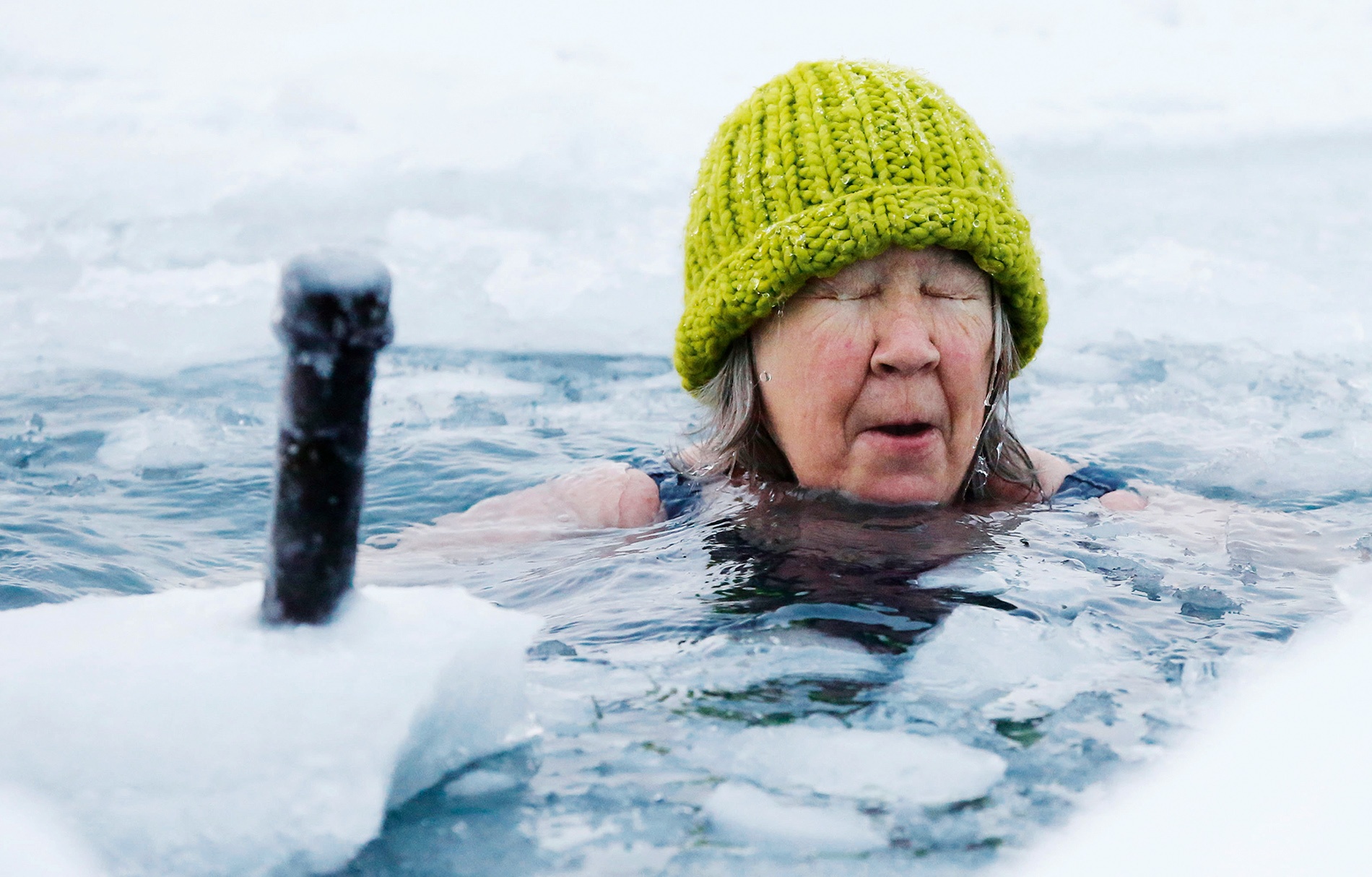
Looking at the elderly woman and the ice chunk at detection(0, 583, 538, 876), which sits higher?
the elderly woman

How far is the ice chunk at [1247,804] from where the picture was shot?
4.14ft

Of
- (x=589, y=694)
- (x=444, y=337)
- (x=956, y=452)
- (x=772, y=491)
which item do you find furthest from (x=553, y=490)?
(x=444, y=337)

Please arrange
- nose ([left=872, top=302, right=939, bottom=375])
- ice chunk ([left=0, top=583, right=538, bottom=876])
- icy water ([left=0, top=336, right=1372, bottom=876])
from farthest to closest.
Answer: nose ([left=872, top=302, right=939, bottom=375]), icy water ([left=0, top=336, right=1372, bottom=876]), ice chunk ([left=0, top=583, right=538, bottom=876])

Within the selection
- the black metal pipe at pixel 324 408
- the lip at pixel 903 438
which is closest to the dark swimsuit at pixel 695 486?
the lip at pixel 903 438

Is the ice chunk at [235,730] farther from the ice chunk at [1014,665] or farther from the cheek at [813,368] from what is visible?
the cheek at [813,368]

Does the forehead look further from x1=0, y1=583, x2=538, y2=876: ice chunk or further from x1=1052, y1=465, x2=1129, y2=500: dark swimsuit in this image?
x1=0, y1=583, x2=538, y2=876: ice chunk

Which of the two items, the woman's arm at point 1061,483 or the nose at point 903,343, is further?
the woman's arm at point 1061,483

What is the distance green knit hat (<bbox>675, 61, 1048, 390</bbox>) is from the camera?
268 centimetres

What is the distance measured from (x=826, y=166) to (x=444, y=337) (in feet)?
13.3

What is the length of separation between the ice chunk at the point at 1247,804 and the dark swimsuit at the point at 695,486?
5.59 ft

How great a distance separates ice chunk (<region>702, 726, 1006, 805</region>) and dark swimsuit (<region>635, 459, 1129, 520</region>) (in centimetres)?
167

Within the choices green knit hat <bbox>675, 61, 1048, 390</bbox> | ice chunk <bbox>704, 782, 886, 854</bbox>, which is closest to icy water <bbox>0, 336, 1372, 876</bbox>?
ice chunk <bbox>704, 782, 886, 854</bbox>

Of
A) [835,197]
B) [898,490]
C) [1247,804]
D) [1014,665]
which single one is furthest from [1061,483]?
[1247,804]

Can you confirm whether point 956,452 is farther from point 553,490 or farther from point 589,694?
point 589,694
